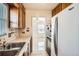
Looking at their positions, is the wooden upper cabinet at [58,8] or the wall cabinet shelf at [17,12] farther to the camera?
the wall cabinet shelf at [17,12]

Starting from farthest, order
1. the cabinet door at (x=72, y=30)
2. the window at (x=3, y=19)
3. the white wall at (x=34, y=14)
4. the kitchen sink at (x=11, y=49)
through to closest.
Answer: the white wall at (x=34, y=14) < the window at (x=3, y=19) < the kitchen sink at (x=11, y=49) < the cabinet door at (x=72, y=30)

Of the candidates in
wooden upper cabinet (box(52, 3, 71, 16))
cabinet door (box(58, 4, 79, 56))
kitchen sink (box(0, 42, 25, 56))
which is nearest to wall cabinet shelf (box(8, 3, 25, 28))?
kitchen sink (box(0, 42, 25, 56))

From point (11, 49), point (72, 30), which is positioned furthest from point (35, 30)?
point (72, 30)

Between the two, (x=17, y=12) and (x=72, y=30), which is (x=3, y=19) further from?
(x=72, y=30)

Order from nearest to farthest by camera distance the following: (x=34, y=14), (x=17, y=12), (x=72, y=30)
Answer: (x=72, y=30) < (x=34, y=14) < (x=17, y=12)

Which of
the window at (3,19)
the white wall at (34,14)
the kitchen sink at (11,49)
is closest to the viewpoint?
the kitchen sink at (11,49)

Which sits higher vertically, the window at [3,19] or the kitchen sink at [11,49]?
the window at [3,19]

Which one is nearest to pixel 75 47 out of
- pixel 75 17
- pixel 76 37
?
pixel 76 37

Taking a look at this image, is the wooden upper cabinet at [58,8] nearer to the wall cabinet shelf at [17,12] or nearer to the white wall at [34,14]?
the white wall at [34,14]

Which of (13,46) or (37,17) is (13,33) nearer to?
(13,46)

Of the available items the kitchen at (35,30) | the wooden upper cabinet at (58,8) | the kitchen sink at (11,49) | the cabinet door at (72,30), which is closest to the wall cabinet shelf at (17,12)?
the kitchen at (35,30)

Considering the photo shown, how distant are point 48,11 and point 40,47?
1.58 ft

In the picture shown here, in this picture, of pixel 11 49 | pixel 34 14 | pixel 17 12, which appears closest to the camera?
pixel 11 49

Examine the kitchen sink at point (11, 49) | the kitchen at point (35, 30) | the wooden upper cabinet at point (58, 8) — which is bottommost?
the kitchen sink at point (11, 49)
